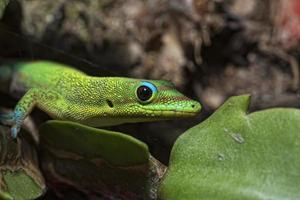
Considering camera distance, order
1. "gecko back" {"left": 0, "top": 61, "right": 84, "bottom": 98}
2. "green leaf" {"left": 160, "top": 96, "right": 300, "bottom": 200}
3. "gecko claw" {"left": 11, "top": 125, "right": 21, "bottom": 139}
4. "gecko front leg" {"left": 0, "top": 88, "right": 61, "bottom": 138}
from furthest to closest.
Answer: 1. "gecko back" {"left": 0, "top": 61, "right": 84, "bottom": 98}
2. "gecko front leg" {"left": 0, "top": 88, "right": 61, "bottom": 138}
3. "gecko claw" {"left": 11, "top": 125, "right": 21, "bottom": 139}
4. "green leaf" {"left": 160, "top": 96, "right": 300, "bottom": 200}

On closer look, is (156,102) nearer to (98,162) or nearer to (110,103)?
(110,103)

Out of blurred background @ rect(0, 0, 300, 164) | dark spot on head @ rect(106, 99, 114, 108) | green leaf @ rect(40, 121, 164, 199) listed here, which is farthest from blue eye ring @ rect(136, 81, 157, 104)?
blurred background @ rect(0, 0, 300, 164)

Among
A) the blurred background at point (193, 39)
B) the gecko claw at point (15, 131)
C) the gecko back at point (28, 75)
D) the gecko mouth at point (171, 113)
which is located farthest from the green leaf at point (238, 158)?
Answer: the blurred background at point (193, 39)

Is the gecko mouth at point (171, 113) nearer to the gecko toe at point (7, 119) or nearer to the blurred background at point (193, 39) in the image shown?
the gecko toe at point (7, 119)

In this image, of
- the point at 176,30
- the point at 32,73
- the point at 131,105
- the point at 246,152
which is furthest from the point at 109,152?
the point at 176,30

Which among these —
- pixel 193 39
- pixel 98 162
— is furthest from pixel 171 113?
pixel 193 39

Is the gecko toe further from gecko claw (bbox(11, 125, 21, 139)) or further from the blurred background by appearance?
the blurred background

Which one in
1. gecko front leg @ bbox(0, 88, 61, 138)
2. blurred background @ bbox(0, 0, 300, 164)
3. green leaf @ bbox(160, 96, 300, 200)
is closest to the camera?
green leaf @ bbox(160, 96, 300, 200)

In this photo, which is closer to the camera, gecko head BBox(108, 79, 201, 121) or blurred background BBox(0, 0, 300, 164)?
gecko head BBox(108, 79, 201, 121)

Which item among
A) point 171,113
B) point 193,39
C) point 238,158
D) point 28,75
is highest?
point 238,158
